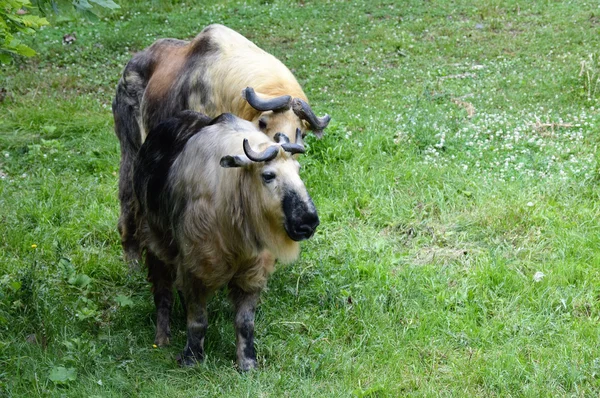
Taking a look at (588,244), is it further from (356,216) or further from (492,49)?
(492,49)

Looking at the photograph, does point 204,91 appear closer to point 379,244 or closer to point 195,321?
point 379,244

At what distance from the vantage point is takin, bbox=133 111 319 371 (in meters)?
4.84

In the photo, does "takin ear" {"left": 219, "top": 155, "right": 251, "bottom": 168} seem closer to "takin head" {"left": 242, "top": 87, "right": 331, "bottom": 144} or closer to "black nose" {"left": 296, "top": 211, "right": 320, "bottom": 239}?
"black nose" {"left": 296, "top": 211, "right": 320, "bottom": 239}

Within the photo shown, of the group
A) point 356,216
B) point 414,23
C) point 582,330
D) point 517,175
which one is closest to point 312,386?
point 582,330

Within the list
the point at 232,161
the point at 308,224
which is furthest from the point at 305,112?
the point at 308,224

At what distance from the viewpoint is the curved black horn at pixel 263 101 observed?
624 cm

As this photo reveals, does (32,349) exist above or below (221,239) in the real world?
below

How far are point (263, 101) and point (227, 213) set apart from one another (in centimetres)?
148

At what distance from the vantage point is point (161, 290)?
19.4ft

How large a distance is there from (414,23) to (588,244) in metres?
8.09

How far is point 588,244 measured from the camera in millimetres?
6406

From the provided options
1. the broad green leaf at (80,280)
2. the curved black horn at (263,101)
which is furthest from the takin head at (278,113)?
the broad green leaf at (80,280)

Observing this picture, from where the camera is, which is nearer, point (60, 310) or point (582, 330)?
point (582, 330)

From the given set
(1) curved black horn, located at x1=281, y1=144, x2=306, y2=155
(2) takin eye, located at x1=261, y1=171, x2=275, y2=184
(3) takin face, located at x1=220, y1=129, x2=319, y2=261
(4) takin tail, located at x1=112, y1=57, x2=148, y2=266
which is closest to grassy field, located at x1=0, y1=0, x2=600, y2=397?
(4) takin tail, located at x1=112, y1=57, x2=148, y2=266
